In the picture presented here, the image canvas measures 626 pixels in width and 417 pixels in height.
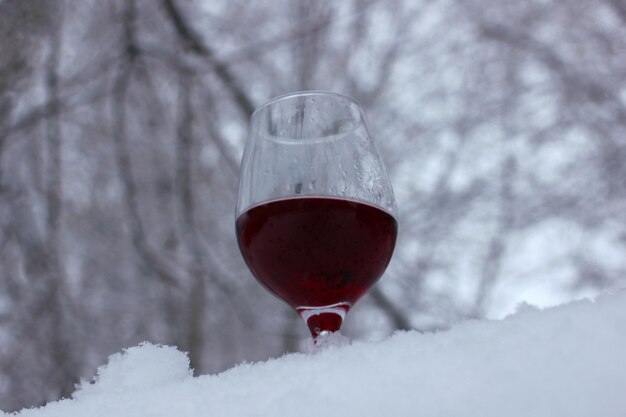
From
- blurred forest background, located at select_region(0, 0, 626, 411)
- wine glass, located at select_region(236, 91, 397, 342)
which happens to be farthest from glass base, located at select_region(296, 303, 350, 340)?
blurred forest background, located at select_region(0, 0, 626, 411)

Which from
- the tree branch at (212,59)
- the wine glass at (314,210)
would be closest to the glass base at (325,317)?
the wine glass at (314,210)

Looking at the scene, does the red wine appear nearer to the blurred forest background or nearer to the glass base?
the glass base

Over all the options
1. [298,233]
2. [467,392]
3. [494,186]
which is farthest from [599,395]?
[494,186]

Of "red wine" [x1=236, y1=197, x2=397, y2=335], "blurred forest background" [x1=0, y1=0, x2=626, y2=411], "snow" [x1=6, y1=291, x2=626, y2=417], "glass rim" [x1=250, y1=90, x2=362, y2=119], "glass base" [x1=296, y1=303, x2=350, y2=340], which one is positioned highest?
"blurred forest background" [x1=0, y1=0, x2=626, y2=411]

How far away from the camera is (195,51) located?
10.5ft

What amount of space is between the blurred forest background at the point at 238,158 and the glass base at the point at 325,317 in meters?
2.40

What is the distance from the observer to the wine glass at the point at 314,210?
65 centimetres

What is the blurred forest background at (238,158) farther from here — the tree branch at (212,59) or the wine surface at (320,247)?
the wine surface at (320,247)

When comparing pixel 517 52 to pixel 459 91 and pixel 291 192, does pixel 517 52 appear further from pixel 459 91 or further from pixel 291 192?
pixel 291 192

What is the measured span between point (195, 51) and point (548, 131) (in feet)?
5.47

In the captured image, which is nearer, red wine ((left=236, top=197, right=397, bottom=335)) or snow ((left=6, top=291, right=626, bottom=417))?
snow ((left=6, top=291, right=626, bottom=417))

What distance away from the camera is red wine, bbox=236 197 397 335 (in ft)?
2.11

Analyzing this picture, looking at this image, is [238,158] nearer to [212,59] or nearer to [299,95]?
[212,59]

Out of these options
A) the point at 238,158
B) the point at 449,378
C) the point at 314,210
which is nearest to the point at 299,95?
the point at 314,210
